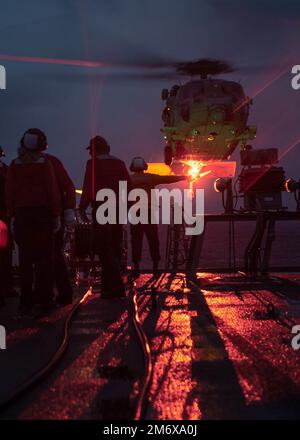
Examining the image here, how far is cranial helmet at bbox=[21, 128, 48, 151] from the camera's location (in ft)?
18.7

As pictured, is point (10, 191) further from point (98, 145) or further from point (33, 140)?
point (98, 145)

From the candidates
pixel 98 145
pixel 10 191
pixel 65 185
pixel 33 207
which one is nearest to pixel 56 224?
pixel 33 207

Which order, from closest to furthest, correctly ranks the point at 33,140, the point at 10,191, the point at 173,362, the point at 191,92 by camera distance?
the point at 173,362 < the point at 33,140 < the point at 10,191 < the point at 191,92

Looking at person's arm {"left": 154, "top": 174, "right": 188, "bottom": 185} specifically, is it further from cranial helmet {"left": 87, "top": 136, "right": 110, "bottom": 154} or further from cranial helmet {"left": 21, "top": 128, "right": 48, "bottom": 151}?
cranial helmet {"left": 21, "top": 128, "right": 48, "bottom": 151}

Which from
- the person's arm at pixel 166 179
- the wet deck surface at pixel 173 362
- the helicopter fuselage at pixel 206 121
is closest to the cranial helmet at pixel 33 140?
the wet deck surface at pixel 173 362

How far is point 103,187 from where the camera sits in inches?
278

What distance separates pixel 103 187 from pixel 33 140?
5.07 feet

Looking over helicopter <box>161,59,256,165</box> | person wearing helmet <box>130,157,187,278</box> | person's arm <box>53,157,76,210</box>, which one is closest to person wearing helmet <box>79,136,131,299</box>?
person's arm <box>53,157,76,210</box>

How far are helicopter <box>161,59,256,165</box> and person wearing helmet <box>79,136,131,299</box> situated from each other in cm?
1441

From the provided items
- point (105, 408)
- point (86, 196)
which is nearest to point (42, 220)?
point (86, 196)

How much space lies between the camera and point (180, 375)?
121 inches

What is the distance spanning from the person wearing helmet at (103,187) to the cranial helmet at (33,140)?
4.24 feet

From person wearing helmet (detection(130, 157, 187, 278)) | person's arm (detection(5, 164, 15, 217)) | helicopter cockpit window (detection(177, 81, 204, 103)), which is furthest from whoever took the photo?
helicopter cockpit window (detection(177, 81, 204, 103))

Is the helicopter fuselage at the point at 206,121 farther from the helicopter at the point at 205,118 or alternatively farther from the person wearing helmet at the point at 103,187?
the person wearing helmet at the point at 103,187
